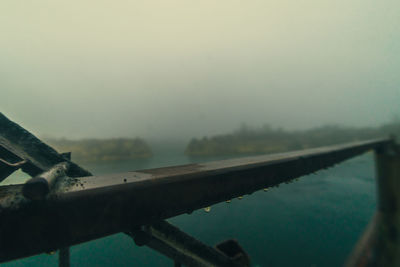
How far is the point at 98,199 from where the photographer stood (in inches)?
37.8

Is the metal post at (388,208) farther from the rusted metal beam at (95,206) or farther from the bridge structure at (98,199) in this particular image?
the rusted metal beam at (95,206)

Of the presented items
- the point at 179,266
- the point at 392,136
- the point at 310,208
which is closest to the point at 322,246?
the point at 310,208

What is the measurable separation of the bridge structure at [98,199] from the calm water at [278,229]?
65.0ft

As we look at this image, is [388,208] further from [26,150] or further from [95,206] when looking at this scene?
[26,150]

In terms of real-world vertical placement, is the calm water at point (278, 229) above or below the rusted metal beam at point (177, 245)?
below

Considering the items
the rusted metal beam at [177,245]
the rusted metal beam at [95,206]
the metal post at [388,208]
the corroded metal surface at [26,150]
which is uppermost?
the corroded metal surface at [26,150]

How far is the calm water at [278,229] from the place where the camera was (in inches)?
919

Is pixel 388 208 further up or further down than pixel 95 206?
further down

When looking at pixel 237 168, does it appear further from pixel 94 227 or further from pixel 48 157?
pixel 48 157

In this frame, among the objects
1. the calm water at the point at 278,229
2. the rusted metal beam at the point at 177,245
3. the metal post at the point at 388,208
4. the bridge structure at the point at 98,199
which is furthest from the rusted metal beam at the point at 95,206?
the calm water at the point at 278,229

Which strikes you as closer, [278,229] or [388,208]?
[388,208]

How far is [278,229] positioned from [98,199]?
44.7 m

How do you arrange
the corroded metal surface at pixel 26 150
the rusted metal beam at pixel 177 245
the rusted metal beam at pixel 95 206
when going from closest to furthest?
the rusted metal beam at pixel 95 206
the corroded metal surface at pixel 26 150
the rusted metal beam at pixel 177 245

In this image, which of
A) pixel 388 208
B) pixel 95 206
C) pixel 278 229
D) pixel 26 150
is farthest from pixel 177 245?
pixel 278 229
